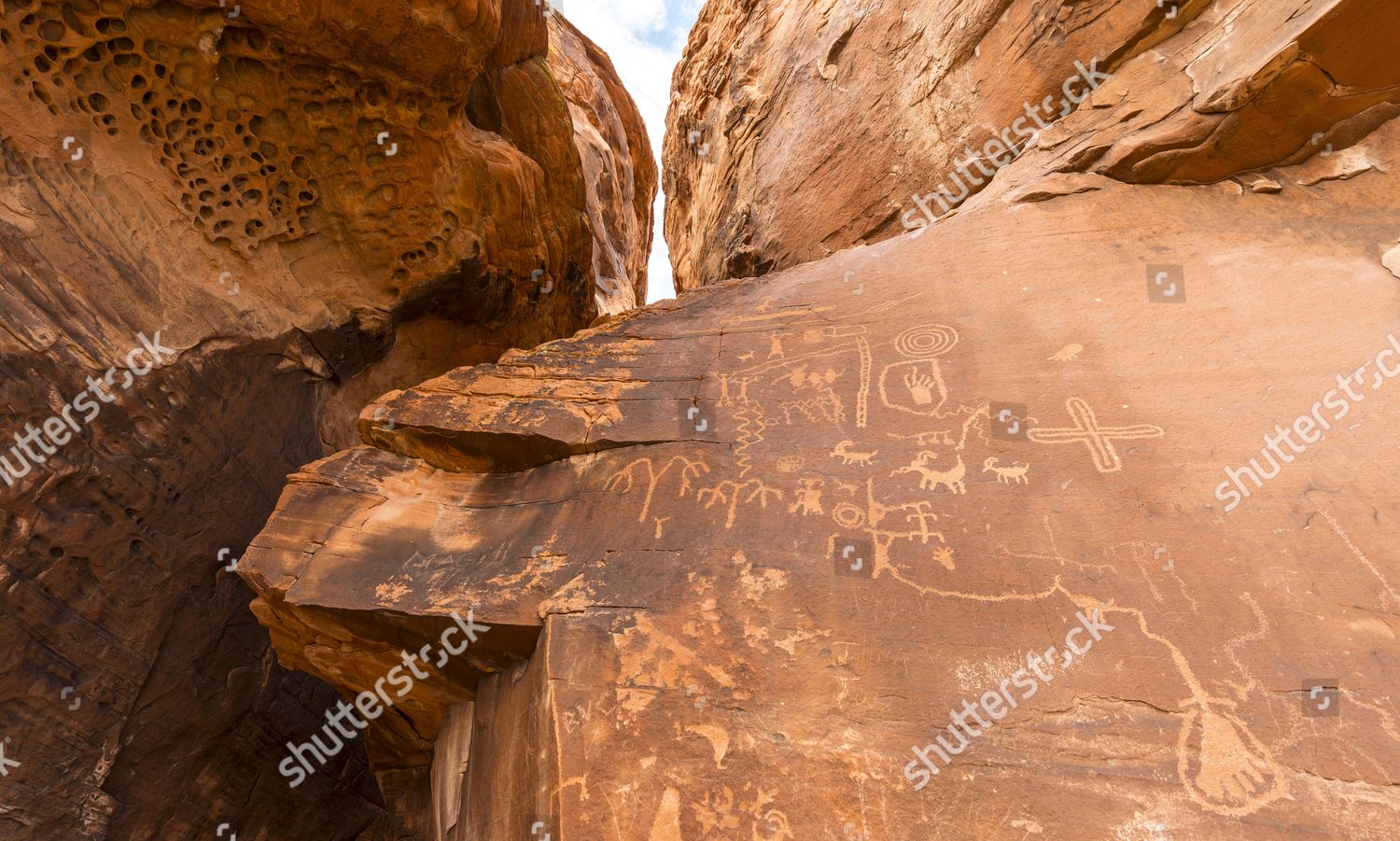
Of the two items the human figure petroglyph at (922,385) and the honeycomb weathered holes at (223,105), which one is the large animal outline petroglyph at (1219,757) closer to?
the human figure petroglyph at (922,385)

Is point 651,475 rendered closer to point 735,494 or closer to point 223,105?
point 735,494

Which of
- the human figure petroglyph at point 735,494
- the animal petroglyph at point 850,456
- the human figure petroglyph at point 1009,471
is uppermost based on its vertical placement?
the animal petroglyph at point 850,456

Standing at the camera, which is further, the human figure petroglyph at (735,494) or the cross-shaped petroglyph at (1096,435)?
the human figure petroglyph at (735,494)

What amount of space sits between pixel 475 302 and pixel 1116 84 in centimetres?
529

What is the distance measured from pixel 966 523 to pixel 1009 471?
39 centimetres

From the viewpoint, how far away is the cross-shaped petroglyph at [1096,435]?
3373 mm

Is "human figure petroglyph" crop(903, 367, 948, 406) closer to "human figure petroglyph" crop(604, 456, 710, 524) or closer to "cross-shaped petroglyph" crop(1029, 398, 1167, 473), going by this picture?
"cross-shaped petroglyph" crop(1029, 398, 1167, 473)

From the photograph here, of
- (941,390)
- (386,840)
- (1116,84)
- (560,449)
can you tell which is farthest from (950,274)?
(386,840)

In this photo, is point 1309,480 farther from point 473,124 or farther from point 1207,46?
point 473,124

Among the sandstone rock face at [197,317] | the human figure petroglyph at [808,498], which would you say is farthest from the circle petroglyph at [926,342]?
the sandstone rock face at [197,317]

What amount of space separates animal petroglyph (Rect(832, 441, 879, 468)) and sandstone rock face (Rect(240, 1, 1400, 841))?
0.06ft

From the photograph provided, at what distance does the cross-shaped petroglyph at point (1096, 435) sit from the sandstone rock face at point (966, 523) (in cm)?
2

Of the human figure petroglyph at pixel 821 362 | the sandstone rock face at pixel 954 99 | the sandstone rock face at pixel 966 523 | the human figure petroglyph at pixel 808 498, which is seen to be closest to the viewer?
the sandstone rock face at pixel 966 523

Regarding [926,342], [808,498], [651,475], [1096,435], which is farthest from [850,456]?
[1096,435]
